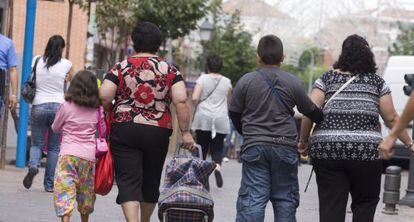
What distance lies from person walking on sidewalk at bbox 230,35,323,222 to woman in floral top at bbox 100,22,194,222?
49 centimetres

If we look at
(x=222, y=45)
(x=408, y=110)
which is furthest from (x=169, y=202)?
(x=222, y=45)

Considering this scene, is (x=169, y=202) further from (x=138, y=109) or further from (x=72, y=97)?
(x=72, y=97)

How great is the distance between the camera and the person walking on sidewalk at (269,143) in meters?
7.64

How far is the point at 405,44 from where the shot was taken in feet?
183

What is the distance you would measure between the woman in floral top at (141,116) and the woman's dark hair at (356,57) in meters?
1.25

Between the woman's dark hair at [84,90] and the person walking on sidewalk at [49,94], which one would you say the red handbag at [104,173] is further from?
the person walking on sidewalk at [49,94]

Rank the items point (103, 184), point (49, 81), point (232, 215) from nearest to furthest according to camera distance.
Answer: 1. point (103, 184)
2. point (232, 215)
3. point (49, 81)

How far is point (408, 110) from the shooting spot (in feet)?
16.9

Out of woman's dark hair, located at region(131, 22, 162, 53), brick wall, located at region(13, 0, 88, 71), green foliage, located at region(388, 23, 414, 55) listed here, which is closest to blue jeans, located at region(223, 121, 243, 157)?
brick wall, located at region(13, 0, 88, 71)

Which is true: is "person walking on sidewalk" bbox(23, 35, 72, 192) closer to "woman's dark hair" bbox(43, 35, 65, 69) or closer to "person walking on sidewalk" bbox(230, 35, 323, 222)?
"woman's dark hair" bbox(43, 35, 65, 69)

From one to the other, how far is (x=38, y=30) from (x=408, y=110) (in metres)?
Result: 22.9

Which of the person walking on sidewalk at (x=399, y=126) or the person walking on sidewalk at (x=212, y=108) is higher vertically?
the person walking on sidewalk at (x=399, y=126)

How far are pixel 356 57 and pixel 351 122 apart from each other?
0.48m

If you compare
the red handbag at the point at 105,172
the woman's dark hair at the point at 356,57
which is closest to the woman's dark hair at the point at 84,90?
the red handbag at the point at 105,172
